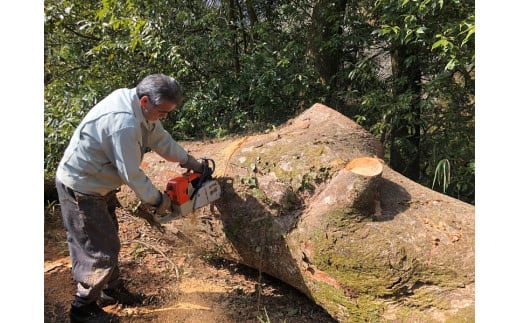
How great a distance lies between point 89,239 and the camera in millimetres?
2744

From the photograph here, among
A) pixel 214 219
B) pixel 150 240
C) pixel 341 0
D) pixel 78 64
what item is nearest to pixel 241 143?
pixel 214 219

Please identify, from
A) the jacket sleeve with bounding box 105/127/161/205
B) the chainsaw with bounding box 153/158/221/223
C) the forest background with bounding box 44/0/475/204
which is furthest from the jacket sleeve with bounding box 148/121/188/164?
the forest background with bounding box 44/0/475/204

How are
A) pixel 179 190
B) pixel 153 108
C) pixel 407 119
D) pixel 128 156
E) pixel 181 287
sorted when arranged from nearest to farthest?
1. pixel 128 156
2. pixel 153 108
3. pixel 179 190
4. pixel 181 287
5. pixel 407 119

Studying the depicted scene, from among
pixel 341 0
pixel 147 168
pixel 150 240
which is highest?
pixel 341 0

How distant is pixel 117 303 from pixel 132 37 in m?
3.56

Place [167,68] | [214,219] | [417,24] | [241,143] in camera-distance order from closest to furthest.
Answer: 1. [214,219]
2. [241,143]
3. [417,24]
4. [167,68]

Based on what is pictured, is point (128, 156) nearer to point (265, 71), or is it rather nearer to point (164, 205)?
point (164, 205)

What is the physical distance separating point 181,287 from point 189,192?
3.59 feet

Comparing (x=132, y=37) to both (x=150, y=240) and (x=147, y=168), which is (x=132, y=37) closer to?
(x=147, y=168)

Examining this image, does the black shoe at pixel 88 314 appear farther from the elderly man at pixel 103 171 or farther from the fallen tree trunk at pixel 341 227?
the fallen tree trunk at pixel 341 227

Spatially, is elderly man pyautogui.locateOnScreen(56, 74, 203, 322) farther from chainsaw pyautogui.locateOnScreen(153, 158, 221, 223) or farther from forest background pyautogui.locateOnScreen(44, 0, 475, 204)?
forest background pyautogui.locateOnScreen(44, 0, 475, 204)

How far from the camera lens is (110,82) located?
18.7 feet

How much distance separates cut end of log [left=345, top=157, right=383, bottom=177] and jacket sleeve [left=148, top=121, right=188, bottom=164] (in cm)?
134

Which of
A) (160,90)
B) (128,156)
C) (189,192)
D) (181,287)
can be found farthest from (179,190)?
(181,287)
